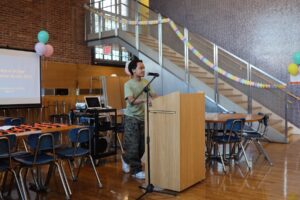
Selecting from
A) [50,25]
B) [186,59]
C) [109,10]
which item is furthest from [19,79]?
[109,10]

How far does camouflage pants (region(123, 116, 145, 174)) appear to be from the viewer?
446 centimetres

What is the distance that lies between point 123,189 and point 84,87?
6.27 meters

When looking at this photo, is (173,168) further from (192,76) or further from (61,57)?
(61,57)

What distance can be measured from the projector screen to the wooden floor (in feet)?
8.70

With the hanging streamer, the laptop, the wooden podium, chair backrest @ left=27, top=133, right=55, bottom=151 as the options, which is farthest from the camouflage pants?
the hanging streamer

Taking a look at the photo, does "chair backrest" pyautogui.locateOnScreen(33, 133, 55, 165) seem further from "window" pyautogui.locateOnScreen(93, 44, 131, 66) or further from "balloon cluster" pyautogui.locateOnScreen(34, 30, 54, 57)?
"window" pyautogui.locateOnScreen(93, 44, 131, 66)

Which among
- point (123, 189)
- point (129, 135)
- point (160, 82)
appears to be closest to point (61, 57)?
point (160, 82)

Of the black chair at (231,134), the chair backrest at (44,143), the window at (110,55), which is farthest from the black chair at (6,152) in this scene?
the window at (110,55)

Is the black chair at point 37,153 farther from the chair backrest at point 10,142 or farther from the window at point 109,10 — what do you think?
the window at point 109,10

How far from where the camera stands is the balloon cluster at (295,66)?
809cm

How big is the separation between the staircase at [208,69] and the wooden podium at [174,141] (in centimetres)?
357

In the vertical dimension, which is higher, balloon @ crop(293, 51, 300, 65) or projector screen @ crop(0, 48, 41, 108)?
balloon @ crop(293, 51, 300, 65)

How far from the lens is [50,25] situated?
888cm

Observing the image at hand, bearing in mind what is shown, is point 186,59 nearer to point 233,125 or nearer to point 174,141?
point 233,125
